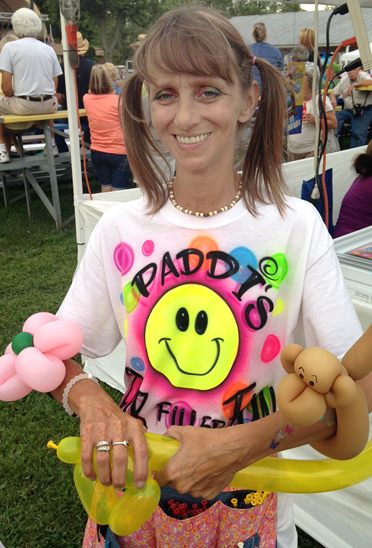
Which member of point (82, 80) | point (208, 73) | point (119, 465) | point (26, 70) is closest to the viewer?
point (119, 465)

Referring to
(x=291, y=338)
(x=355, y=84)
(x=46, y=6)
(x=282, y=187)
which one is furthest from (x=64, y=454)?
(x=46, y=6)

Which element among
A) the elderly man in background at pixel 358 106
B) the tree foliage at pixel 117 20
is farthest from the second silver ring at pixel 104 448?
the tree foliage at pixel 117 20

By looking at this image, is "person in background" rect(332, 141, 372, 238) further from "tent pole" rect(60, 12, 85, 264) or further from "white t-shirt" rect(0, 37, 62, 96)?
"white t-shirt" rect(0, 37, 62, 96)

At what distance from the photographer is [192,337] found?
3.34 ft

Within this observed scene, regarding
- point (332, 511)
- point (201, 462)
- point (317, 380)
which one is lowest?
point (332, 511)

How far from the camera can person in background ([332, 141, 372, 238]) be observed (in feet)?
9.69

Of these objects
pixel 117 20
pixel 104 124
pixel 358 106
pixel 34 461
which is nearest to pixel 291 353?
pixel 34 461

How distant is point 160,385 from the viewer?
1044 mm

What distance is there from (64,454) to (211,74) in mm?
764

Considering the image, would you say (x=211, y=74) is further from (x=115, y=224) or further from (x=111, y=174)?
(x=111, y=174)

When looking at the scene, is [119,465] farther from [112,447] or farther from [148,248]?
[148,248]

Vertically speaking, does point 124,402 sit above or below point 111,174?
above

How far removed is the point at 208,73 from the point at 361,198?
2.29m

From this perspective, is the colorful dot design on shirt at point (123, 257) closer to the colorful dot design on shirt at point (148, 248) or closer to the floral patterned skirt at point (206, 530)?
the colorful dot design on shirt at point (148, 248)
